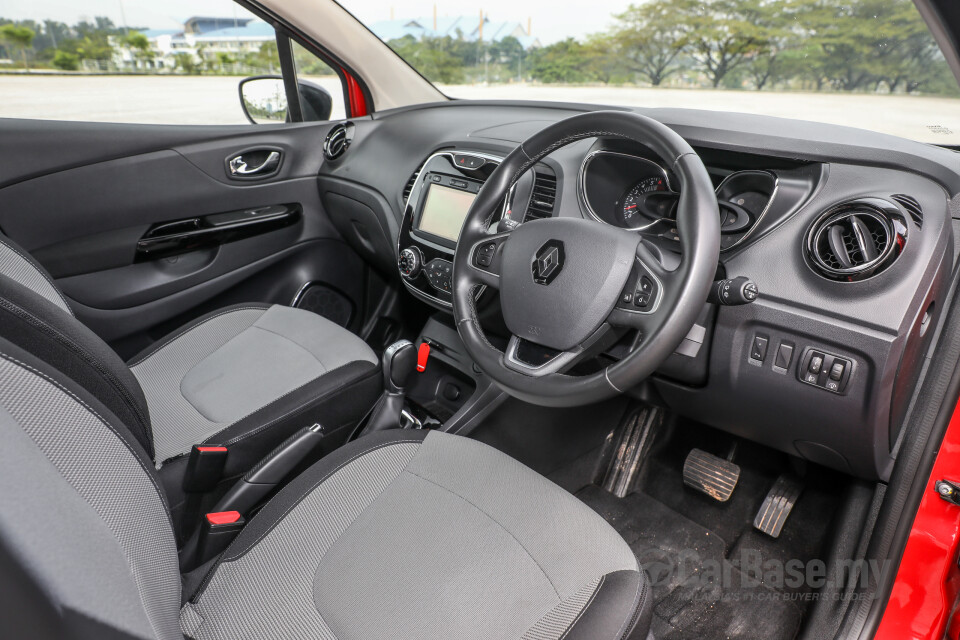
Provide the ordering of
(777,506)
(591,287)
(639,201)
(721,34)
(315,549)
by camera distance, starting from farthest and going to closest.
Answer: (721,34) < (777,506) < (639,201) < (591,287) < (315,549)

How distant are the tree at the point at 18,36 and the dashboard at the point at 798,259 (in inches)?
50.6

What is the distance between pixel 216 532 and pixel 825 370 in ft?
3.67

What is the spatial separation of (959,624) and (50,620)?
1276mm

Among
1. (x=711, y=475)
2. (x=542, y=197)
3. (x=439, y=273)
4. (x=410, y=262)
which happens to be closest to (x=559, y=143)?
(x=542, y=197)

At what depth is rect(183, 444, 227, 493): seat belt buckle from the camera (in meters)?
1.30

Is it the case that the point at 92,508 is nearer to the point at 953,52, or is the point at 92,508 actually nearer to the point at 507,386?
the point at 507,386

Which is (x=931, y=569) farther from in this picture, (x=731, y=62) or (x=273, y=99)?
(x=273, y=99)

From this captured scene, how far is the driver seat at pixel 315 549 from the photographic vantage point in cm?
52

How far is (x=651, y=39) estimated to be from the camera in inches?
80.8

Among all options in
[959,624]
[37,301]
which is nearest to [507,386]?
[37,301]

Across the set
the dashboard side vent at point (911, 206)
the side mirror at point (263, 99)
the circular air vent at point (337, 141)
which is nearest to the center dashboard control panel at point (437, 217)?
the circular air vent at point (337, 141)

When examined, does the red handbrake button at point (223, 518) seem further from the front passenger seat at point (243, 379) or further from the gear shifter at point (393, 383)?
the gear shifter at point (393, 383)

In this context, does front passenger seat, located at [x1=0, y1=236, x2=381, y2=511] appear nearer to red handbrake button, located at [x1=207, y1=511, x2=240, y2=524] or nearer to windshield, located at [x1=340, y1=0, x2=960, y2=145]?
red handbrake button, located at [x1=207, y1=511, x2=240, y2=524]

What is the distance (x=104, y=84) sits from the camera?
1.95m
